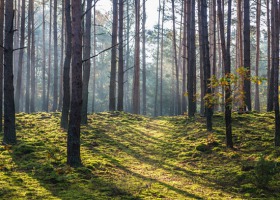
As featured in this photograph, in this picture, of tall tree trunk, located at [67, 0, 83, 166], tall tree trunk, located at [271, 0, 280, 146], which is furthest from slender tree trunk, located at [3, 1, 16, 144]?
tall tree trunk, located at [271, 0, 280, 146]

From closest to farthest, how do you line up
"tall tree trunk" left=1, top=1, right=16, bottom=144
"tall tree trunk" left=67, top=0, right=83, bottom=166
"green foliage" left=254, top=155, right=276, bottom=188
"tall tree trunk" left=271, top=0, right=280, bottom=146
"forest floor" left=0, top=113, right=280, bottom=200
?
"forest floor" left=0, top=113, right=280, bottom=200, "green foliage" left=254, top=155, right=276, bottom=188, "tall tree trunk" left=67, top=0, right=83, bottom=166, "tall tree trunk" left=271, top=0, right=280, bottom=146, "tall tree trunk" left=1, top=1, right=16, bottom=144

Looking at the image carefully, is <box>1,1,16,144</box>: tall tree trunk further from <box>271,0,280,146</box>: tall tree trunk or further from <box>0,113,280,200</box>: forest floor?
<box>271,0,280,146</box>: tall tree trunk

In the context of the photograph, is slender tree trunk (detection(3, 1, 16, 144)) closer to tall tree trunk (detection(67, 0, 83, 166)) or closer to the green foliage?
tall tree trunk (detection(67, 0, 83, 166))

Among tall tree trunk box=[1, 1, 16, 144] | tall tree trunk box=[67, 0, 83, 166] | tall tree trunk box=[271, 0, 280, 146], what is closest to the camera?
tall tree trunk box=[67, 0, 83, 166]

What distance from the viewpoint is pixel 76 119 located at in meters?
7.52

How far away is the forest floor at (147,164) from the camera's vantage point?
5.96m

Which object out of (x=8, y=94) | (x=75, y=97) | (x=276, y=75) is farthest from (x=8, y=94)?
(x=276, y=75)

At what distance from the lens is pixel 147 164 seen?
8695 millimetres

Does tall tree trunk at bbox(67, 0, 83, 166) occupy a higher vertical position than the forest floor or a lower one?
higher

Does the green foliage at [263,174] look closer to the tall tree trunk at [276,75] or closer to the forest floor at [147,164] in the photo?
the forest floor at [147,164]

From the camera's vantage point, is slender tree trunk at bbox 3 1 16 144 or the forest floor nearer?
the forest floor

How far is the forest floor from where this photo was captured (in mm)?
5965

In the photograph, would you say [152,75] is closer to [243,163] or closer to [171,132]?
[171,132]

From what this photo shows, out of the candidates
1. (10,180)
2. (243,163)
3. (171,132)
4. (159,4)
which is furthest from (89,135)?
(159,4)
